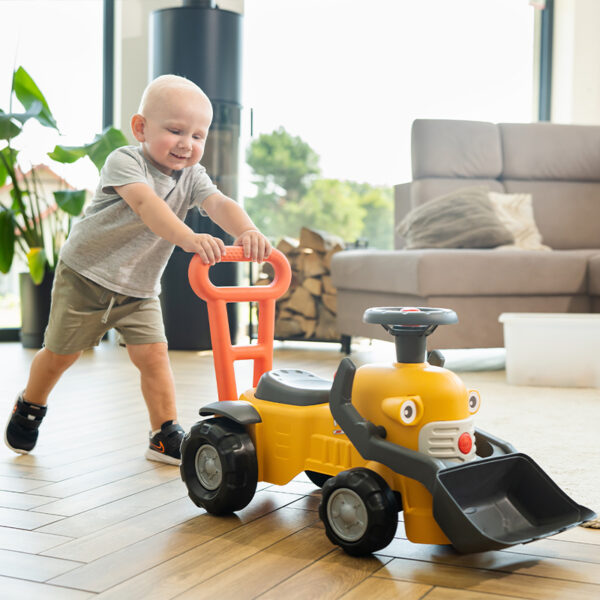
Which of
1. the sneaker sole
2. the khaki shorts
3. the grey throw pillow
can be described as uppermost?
the grey throw pillow

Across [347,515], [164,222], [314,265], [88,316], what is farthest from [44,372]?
[314,265]

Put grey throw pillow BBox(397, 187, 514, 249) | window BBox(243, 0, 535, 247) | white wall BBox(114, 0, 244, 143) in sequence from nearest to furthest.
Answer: grey throw pillow BBox(397, 187, 514, 249) → white wall BBox(114, 0, 244, 143) → window BBox(243, 0, 535, 247)

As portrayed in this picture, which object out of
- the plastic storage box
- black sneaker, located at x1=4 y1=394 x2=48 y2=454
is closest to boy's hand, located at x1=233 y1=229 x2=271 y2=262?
black sneaker, located at x1=4 y1=394 x2=48 y2=454

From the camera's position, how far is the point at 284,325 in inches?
158

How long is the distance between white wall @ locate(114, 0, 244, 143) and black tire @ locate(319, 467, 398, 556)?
3.49 meters

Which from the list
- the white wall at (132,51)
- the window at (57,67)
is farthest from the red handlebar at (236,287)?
the white wall at (132,51)

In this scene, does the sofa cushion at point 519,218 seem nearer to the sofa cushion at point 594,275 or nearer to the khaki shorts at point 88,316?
the sofa cushion at point 594,275

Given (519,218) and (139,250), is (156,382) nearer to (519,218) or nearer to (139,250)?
(139,250)

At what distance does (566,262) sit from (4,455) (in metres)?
2.32

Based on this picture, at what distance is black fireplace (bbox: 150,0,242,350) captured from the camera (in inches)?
145

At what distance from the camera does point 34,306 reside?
380 cm

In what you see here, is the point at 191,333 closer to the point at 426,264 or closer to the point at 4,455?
the point at 426,264

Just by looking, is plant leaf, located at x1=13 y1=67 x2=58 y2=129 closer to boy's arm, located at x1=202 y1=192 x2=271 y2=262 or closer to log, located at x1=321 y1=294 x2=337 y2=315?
log, located at x1=321 y1=294 x2=337 y2=315

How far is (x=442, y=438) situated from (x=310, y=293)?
2.92 metres
